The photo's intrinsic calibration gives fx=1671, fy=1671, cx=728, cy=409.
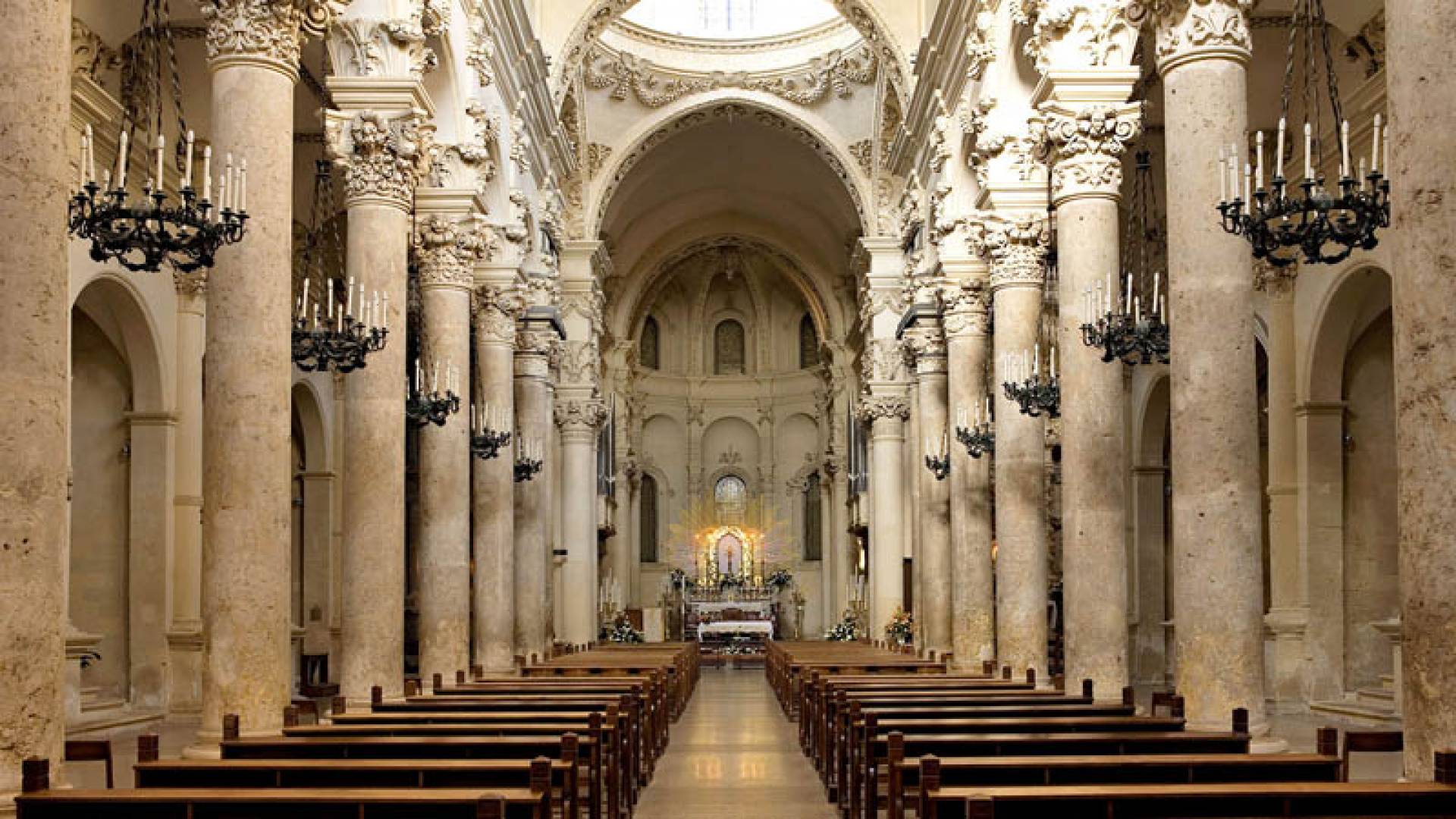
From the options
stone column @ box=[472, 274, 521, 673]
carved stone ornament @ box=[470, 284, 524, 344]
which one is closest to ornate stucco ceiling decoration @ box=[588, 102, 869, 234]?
carved stone ornament @ box=[470, 284, 524, 344]

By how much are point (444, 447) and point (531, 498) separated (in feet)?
27.5

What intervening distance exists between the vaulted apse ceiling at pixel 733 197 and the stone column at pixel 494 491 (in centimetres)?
1450

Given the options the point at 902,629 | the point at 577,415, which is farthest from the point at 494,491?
the point at 577,415

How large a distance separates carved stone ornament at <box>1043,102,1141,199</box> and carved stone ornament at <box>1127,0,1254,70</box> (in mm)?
3627

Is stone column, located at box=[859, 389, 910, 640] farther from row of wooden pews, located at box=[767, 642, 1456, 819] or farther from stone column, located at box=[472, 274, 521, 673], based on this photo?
row of wooden pews, located at box=[767, 642, 1456, 819]

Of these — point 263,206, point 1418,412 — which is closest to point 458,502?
point 263,206

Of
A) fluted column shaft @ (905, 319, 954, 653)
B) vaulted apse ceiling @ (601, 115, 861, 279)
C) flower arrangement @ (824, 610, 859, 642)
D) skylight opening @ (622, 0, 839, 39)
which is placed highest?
skylight opening @ (622, 0, 839, 39)

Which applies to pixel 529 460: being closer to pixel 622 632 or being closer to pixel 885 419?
pixel 885 419

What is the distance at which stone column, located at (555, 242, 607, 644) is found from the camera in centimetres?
3516

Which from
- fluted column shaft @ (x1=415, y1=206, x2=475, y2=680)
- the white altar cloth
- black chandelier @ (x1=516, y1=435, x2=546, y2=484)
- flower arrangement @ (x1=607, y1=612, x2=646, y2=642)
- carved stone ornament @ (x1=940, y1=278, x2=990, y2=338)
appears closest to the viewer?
fluted column shaft @ (x1=415, y1=206, x2=475, y2=680)

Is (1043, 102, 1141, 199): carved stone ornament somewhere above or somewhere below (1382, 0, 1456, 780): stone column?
above

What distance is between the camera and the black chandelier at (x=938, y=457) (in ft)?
81.0

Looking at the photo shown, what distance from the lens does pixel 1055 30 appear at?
15.3 meters

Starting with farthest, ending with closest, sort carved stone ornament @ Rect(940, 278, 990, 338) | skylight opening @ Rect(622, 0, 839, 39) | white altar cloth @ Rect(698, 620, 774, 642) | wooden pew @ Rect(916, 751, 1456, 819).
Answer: white altar cloth @ Rect(698, 620, 774, 642)
skylight opening @ Rect(622, 0, 839, 39)
carved stone ornament @ Rect(940, 278, 990, 338)
wooden pew @ Rect(916, 751, 1456, 819)
